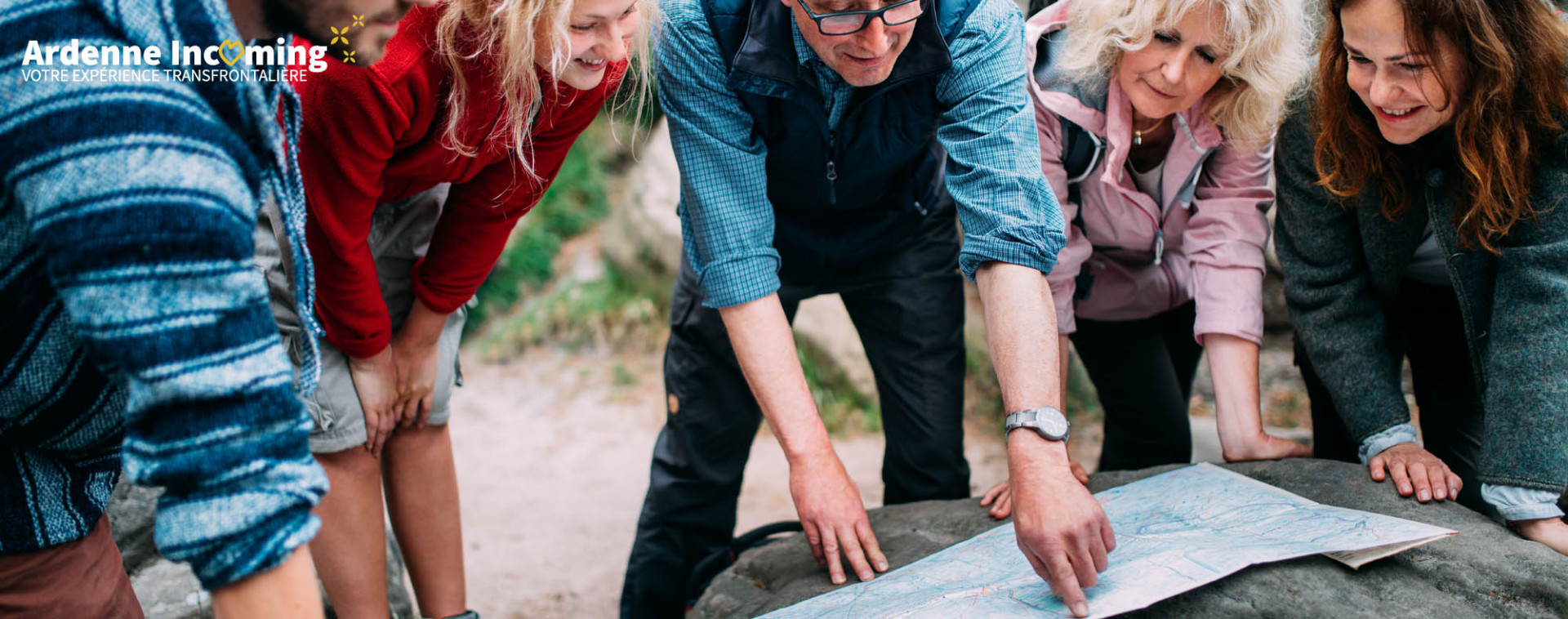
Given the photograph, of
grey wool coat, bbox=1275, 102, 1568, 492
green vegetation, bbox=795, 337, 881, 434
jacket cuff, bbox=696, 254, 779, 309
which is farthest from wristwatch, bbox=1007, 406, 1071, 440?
green vegetation, bbox=795, 337, 881, 434

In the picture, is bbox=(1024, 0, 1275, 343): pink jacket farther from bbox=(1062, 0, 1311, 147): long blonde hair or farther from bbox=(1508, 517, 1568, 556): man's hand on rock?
bbox=(1508, 517, 1568, 556): man's hand on rock

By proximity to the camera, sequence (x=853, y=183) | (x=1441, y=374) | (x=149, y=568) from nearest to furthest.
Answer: (x=853, y=183) → (x=1441, y=374) → (x=149, y=568)

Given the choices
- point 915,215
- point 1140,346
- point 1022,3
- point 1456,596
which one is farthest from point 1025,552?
point 1022,3

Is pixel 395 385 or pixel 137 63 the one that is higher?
pixel 137 63

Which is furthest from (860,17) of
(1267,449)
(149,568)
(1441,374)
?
(149,568)

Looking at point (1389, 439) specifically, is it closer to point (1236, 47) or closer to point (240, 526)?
point (1236, 47)

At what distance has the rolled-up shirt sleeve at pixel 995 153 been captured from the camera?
68.0 inches

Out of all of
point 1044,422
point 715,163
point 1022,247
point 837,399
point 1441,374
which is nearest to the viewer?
point 1044,422

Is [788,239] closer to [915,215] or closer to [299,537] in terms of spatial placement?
[915,215]

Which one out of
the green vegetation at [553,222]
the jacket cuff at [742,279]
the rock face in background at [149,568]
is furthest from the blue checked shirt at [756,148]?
the green vegetation at [553,222]

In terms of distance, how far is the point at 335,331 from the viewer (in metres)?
1.75

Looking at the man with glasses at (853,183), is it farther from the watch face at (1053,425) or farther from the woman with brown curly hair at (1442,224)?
the woman with brown curly hair at (1442,224)

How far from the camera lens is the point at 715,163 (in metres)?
1.81

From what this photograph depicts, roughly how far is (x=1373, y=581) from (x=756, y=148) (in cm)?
117
